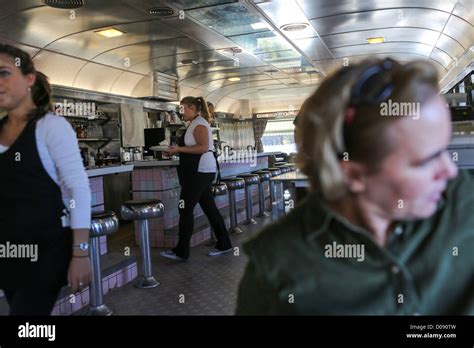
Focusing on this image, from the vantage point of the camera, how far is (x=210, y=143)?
2.11 m

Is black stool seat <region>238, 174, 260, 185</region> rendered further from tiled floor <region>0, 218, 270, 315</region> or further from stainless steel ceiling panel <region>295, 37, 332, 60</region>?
stainless steel ceiling panel <region>295, 37, 332, 60</region>

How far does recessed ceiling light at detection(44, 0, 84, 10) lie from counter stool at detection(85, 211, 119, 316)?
47.3 inches

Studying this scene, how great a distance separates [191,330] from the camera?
39.6 inches

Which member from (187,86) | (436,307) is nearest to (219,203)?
(187,86)

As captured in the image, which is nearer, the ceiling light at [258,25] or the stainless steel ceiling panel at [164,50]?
the stainless steel ceiling panel at [164,50]

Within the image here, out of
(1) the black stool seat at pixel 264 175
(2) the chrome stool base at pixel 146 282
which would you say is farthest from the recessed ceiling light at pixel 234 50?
(1) the black stool seat at pixel 264 175

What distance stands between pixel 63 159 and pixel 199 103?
818mm

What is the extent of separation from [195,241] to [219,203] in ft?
2.29

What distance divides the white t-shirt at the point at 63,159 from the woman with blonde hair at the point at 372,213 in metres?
0.49

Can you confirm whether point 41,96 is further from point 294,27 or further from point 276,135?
point 294,27

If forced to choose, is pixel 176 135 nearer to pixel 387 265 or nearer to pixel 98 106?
pixel 98 106

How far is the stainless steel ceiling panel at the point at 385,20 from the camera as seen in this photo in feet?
5.15

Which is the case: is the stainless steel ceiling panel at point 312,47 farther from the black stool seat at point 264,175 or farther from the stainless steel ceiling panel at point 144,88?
the black stool seat at point 264,175

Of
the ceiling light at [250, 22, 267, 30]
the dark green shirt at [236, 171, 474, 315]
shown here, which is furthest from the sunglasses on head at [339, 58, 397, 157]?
the ceiling light at [250, 22, 267, 30]
